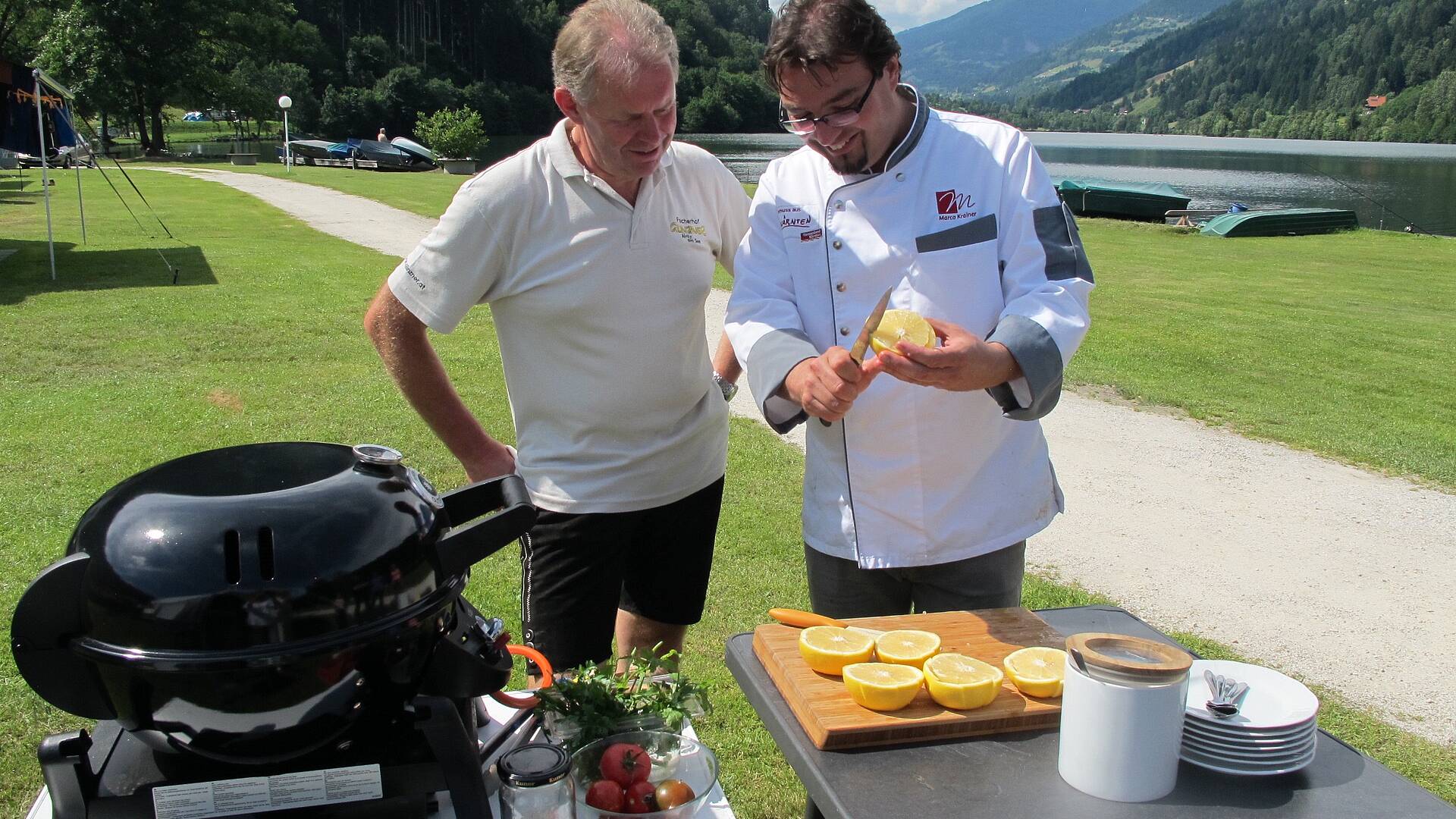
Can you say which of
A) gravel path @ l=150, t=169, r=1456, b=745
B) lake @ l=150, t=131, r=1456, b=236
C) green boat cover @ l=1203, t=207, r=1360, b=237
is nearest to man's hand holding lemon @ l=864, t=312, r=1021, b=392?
gravel path @ l=150, t=169, r=1456, b=745

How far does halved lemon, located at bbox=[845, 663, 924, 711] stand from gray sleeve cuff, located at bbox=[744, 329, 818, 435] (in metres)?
0.55

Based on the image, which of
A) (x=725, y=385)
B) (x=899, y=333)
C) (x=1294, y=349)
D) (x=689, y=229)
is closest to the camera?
(x=899, y=333)

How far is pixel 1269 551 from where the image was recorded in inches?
202

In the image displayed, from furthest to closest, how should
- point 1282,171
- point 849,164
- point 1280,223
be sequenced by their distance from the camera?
point 1282,171 → point 1280,223 → point 849,164

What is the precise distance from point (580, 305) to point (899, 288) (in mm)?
769

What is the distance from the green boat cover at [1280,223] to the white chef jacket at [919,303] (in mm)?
22835

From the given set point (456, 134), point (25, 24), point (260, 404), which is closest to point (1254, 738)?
point (260, 404)

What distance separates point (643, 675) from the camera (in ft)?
5.80

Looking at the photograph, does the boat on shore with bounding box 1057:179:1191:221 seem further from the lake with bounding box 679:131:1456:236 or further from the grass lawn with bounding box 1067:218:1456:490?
the grass lawn with bounding box 1067:218:1456:490

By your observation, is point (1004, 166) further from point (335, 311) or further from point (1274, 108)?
point (1274, 108)

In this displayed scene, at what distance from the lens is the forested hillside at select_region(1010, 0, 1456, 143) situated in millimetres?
110125

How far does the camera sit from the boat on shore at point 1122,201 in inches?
1146

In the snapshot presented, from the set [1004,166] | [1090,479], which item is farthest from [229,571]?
[1090,479]

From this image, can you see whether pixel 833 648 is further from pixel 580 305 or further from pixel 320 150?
pixel 320 150
